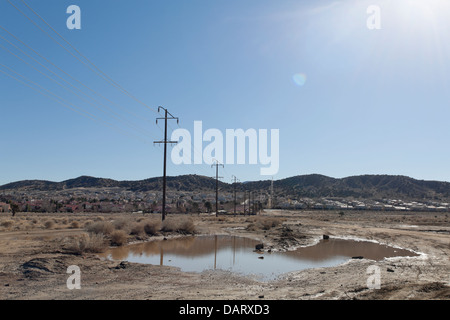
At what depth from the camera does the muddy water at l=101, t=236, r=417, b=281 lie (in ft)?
53.7

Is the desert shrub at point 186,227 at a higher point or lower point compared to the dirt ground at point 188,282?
lower

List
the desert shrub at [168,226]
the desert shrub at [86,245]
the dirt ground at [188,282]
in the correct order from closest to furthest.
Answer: the dirt ground at [188,282]
the desert shrub at [86,245]
the desert shrub at [168,226]

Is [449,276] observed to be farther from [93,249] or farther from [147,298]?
[93,249]

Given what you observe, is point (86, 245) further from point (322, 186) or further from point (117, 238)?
point (322, 186)

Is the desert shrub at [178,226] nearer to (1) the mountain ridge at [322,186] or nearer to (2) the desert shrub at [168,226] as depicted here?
(2) the desert shrub at [168,226]

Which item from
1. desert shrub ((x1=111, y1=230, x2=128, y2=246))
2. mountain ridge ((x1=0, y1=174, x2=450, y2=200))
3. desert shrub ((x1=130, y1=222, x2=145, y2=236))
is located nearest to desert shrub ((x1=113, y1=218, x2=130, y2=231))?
desert shrub ((x1=130, y1=222, x2=145, y2=236))

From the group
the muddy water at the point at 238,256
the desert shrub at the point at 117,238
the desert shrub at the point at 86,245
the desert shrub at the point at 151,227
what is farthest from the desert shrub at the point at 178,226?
the desert shrub at the point at 86,245

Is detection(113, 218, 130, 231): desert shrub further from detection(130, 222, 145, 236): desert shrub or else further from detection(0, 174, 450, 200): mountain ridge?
detection(0, 174, 450, 200): mountain ridge

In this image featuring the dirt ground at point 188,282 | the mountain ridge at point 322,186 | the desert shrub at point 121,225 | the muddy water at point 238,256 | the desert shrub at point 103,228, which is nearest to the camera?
the dirt ground at point 188,282

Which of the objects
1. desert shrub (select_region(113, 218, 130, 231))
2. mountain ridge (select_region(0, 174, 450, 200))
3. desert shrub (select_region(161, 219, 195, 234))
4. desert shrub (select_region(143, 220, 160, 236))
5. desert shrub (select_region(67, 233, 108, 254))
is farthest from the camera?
mountain ridge (select_region(0, 174, 450, 200))

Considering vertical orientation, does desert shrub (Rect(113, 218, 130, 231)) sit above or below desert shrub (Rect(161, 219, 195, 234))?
above

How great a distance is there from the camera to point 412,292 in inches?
346

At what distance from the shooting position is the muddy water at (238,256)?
53.7 feet
